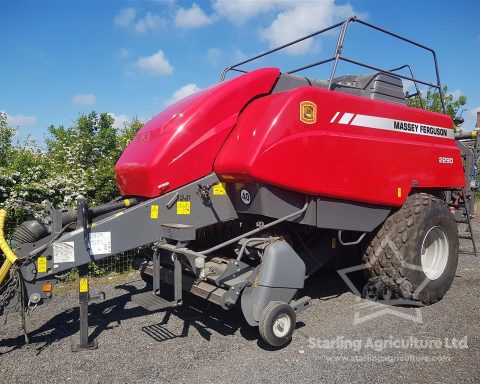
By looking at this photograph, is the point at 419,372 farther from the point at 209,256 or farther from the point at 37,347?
the point at 37,347

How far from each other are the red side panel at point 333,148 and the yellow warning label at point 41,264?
174cm

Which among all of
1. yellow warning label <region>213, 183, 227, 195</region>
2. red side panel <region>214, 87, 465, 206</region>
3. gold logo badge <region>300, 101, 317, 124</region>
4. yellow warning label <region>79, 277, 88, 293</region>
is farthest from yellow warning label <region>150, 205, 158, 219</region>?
gold logo badge <region>300, 101, 317, 124</region>

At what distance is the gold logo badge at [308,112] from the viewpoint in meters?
4.03

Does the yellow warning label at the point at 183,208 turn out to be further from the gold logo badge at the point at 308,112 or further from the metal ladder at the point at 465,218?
the metal ladder at the point at 465,218

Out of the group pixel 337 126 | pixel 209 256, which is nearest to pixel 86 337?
pixel 209 256

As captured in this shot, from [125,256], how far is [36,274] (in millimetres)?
3491

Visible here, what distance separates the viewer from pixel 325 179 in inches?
165

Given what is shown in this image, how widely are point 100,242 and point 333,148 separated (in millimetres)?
2336

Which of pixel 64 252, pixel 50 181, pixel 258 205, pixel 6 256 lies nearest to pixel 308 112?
pixel 258 205

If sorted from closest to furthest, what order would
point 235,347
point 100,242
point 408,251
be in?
point 100,242, point 235,347, point 408,251

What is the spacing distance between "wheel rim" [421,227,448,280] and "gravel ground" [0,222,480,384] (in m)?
0.35

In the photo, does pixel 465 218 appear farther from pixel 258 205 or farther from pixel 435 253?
pixel 258 205

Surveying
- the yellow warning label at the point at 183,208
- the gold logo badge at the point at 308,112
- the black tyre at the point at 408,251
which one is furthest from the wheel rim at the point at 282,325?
the gold logo badge at the point at 308,112

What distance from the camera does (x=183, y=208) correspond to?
13.5 feet
